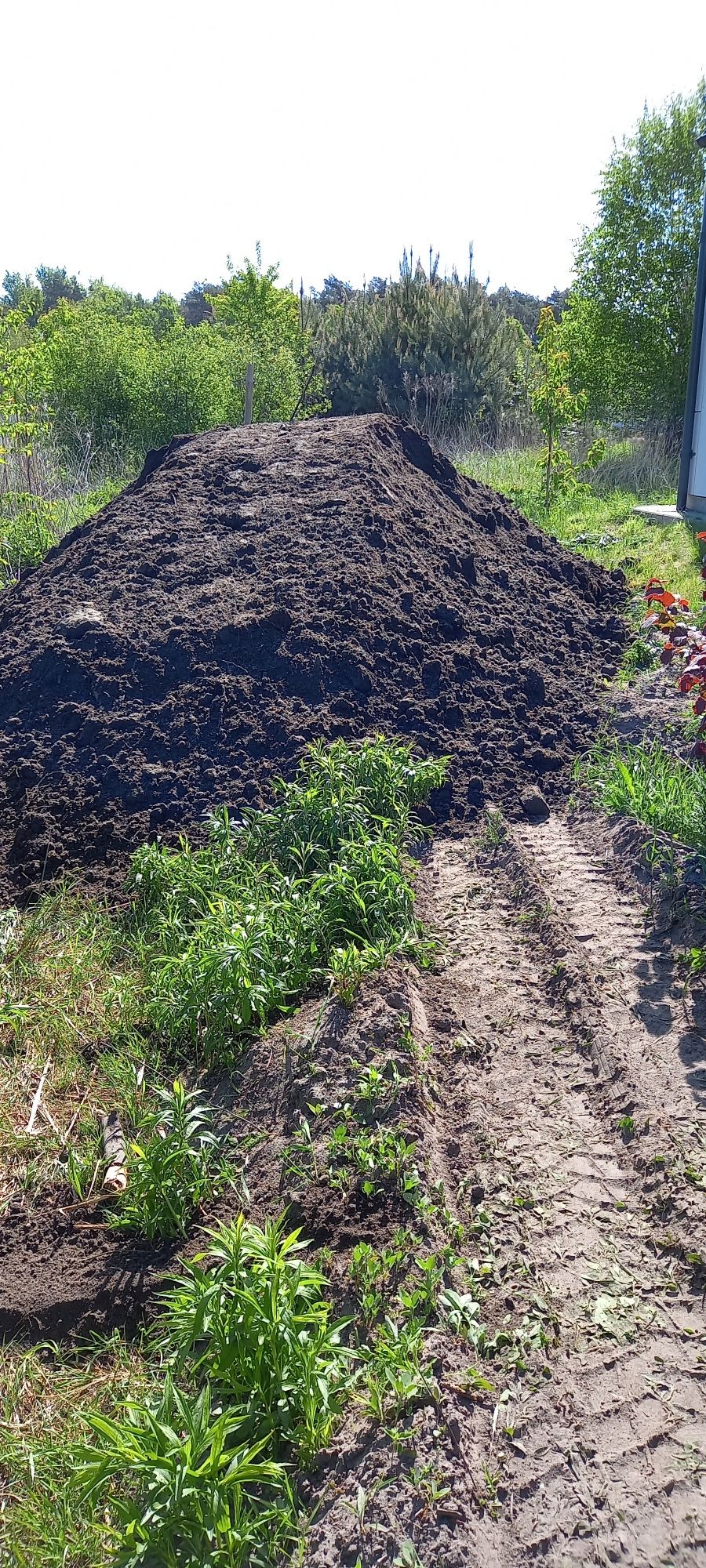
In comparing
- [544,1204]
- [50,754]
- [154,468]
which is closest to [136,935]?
[50,754]

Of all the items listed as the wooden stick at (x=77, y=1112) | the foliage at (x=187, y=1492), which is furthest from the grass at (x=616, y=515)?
the foliage at (x=187, y=1492)

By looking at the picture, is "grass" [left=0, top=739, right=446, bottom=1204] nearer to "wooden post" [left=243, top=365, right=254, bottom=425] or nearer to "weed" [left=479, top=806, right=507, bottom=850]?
"weed" [left=479, top=806, right=507, bottom=850]

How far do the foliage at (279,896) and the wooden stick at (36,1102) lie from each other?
0.40 metres

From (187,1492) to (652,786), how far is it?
3415 millimetres

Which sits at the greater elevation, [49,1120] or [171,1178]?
[171,1178]

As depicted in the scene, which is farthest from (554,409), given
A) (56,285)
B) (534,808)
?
(56,285)

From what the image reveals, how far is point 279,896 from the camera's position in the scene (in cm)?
382

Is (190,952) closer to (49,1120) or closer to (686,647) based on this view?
(49,1120)

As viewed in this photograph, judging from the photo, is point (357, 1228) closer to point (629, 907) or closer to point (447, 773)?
point (629, 907)

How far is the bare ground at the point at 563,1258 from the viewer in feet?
6.16

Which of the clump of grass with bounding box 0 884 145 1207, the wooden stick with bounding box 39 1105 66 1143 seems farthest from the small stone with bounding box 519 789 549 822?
the wooden stick with bounding box 39 1105 66 1143

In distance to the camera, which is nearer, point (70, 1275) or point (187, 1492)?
point (187, 1492)

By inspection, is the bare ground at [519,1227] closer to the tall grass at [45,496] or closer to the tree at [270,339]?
the tall grass at [45,496]

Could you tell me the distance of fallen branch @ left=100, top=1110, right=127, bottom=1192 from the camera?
9.61 ft
